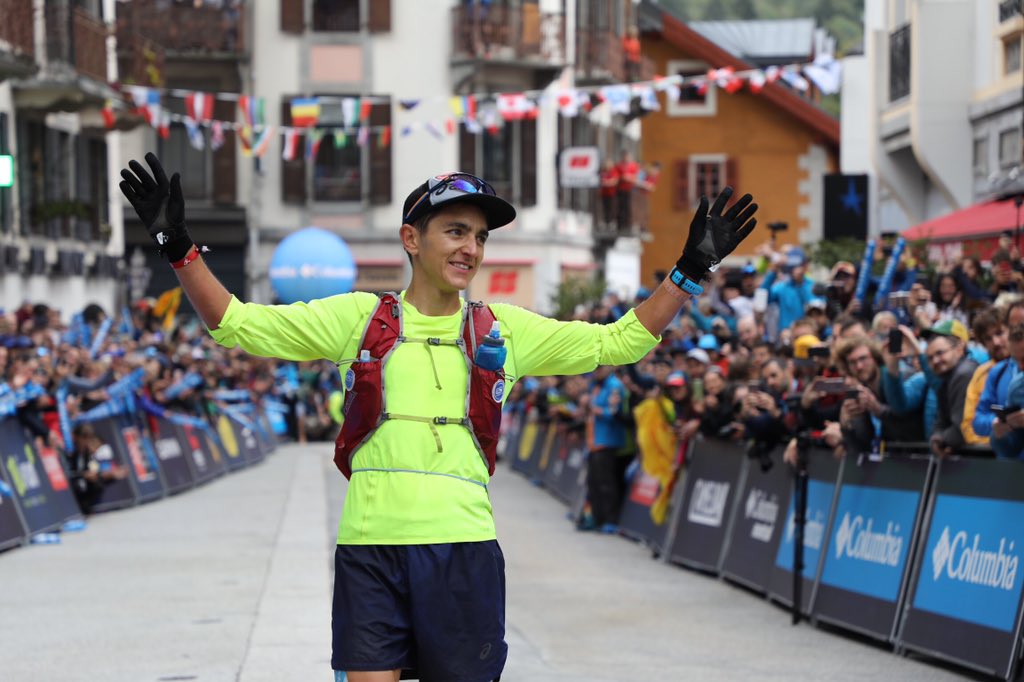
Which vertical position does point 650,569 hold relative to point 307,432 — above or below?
above

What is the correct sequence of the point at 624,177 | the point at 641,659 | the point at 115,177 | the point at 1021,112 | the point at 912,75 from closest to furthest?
the point at 641,659 < the point at 1021,112 < the point at 912,75 < the point at 115,177 < the point at 624,177

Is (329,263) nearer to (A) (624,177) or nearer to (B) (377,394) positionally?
(A) (624,177)

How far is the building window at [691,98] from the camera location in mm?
51750

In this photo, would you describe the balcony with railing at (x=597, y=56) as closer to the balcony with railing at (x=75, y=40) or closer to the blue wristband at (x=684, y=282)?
the balcony with railing at (x=75, y=40)

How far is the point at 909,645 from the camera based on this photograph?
1073cm

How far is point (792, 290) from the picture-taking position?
18281 millimetres

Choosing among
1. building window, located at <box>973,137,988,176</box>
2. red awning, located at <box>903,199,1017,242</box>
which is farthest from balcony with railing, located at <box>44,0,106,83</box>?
building window, located at <box>973,137,988,176</box>

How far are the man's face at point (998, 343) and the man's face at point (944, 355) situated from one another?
0.82ft

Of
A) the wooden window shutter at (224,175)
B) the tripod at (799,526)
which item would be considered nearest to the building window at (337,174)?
the wooden window shutter at (224,175)

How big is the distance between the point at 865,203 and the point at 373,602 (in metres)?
20.8

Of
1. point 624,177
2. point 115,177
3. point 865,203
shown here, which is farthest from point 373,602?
point 624,177

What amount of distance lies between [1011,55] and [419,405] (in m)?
22.2

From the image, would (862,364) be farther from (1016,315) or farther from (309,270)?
(309,270)

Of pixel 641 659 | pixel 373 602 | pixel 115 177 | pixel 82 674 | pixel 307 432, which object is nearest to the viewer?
pixel 373 602
